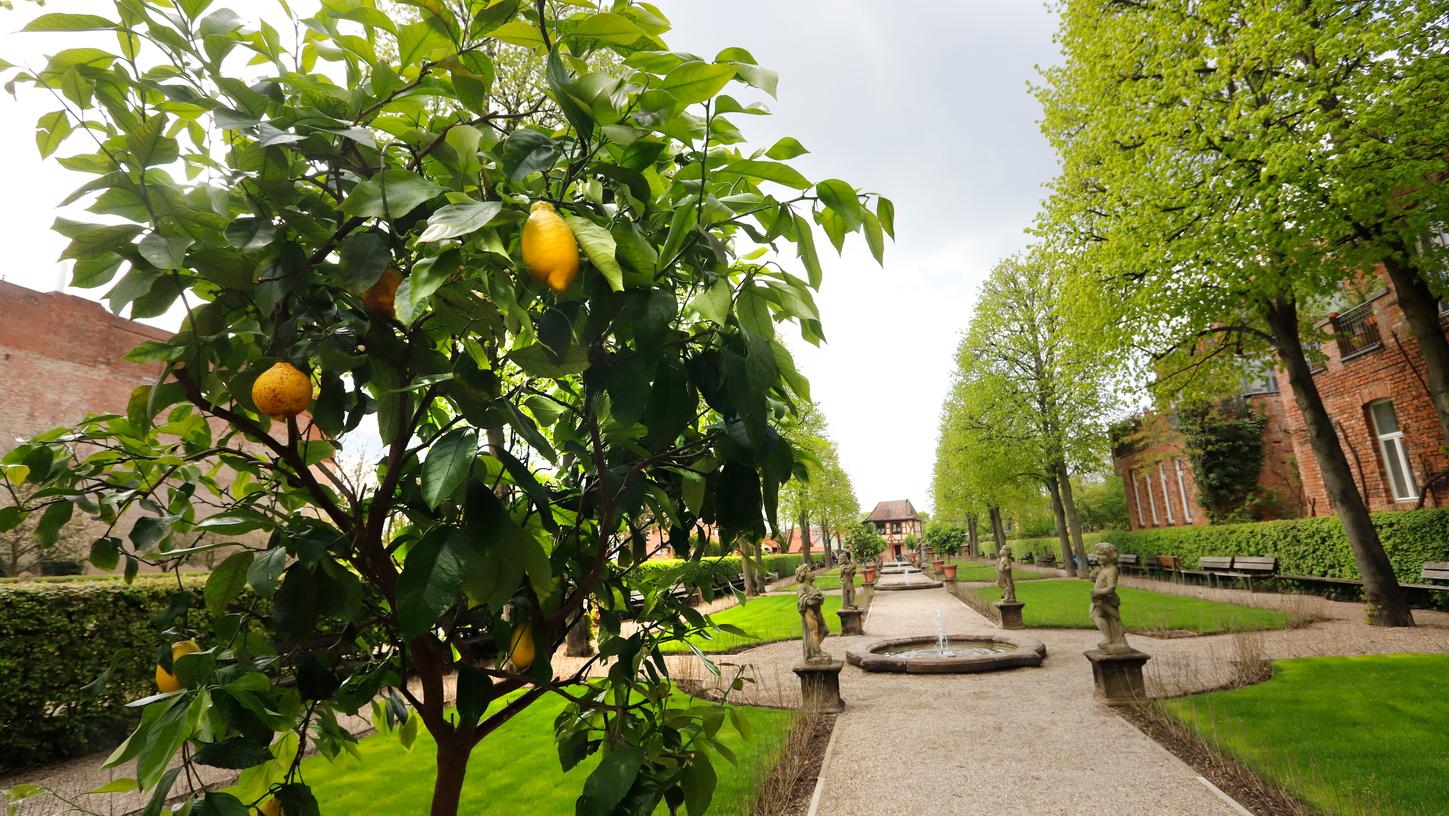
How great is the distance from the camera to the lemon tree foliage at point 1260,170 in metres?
8.17

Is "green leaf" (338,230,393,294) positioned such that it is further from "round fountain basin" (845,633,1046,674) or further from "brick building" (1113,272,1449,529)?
"brick building" (1113,272,1449,529)

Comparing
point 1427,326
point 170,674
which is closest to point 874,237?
point 170,674

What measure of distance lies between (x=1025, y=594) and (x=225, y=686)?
20.7 meters

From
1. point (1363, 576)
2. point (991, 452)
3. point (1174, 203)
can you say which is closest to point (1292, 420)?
point (991, 452)

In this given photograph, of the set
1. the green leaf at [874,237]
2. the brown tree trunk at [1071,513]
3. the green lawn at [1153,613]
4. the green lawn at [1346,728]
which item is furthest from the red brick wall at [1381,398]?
the green leaf at [874,237]

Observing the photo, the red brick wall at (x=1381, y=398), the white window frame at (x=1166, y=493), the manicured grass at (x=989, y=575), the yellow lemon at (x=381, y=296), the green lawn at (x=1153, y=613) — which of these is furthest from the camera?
the white window frame at (x=1166, y=493)

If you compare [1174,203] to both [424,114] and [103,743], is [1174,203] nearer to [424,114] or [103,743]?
[424,114]

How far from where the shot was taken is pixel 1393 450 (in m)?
14.0

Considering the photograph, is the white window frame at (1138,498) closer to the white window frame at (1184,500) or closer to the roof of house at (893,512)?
the white window frame at (1184,500)

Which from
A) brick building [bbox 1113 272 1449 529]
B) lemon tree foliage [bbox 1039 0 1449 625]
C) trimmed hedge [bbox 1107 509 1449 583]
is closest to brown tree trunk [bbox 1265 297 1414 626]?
lemon tree foliage [bbox 1039 0 1449 625]

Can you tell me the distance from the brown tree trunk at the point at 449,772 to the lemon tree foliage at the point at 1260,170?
Result: 1092cm

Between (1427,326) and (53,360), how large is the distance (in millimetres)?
34798

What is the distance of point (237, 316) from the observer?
122cm

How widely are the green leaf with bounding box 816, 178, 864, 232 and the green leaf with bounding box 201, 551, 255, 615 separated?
45.5 inches
